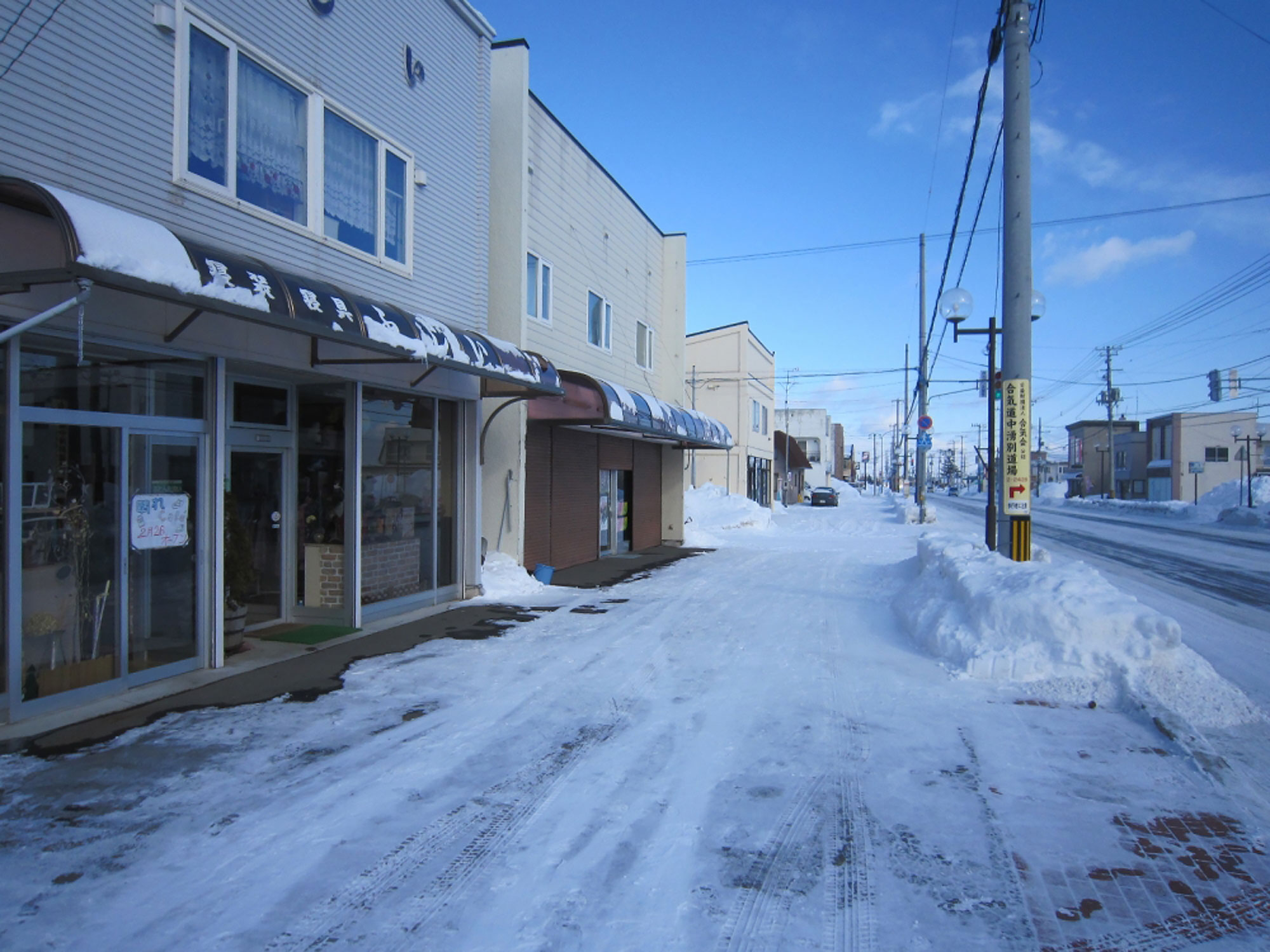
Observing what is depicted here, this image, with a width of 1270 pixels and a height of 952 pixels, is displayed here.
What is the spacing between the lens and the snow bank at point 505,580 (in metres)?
12.4

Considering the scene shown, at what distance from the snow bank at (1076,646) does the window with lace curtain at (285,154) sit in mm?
7996

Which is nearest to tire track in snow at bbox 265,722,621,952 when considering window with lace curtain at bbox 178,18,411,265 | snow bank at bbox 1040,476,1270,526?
window with lace curtain at bbox 178,18,411,265

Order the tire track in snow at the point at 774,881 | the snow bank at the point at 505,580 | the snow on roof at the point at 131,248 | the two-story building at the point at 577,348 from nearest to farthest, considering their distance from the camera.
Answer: the tire track in snow at the point at 774,881, the snow on roof at the point at 131,248, the snow bank at the point at 505,580, the two-story building at the point at 577,348

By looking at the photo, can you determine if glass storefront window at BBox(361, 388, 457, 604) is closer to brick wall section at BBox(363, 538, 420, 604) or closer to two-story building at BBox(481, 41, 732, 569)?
brick wall section at BBox(363, 538, 420, 604)

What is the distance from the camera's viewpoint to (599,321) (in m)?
17.7

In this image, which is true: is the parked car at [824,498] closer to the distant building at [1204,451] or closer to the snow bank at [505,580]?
the distant building at [1204,451]

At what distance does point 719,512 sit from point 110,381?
24.7 m

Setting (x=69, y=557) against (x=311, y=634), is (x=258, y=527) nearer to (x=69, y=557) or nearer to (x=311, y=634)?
(x=311, y=634)

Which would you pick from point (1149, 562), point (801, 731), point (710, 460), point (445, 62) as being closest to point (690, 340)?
point (710, 460)

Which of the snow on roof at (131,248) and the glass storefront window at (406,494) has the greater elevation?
the snow on roof at (131,248)

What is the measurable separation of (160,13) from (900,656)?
29.9ft

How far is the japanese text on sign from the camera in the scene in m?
10.3

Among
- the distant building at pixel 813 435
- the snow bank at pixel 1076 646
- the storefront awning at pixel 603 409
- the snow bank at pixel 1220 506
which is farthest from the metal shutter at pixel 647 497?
the distant building at pixel 813 435

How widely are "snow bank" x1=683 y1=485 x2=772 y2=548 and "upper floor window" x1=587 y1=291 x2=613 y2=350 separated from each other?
9376 mm
